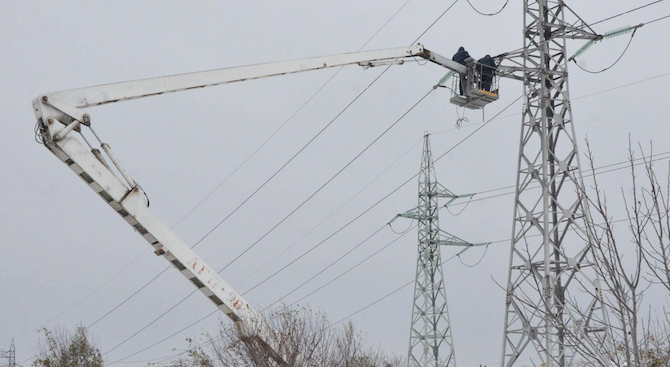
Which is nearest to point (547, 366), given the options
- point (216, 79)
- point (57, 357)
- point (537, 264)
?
point (537, 264)

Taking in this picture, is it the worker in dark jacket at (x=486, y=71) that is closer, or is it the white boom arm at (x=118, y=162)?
the white boom arm at (x=118, y=162)

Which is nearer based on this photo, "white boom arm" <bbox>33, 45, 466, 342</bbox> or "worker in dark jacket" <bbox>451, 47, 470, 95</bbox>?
"white boom arm" <bbox>33, 45, 466, 342</bbox>

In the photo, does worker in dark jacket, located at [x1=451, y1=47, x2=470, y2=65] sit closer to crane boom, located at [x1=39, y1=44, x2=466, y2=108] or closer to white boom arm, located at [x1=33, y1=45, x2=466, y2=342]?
crane boom, located at [x1=39, y1=44, x2=466, y2=108]

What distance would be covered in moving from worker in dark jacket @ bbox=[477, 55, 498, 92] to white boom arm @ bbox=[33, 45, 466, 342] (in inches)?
135

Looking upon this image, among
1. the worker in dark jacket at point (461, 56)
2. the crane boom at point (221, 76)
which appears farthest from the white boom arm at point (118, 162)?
the worker in dark jacket at point (461, 56)

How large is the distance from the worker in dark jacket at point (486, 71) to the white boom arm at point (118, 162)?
343cm

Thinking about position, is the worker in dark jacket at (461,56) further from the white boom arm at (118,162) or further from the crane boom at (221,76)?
the white boom arm at (118,162)

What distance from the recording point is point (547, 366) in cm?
1257

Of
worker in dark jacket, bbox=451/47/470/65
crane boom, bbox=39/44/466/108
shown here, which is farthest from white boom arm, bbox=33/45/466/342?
worker in dark jacket, bbox=451/47/470/65

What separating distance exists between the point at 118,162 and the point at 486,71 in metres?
8.42

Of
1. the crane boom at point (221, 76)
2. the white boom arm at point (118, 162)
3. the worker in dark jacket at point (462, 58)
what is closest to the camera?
the white boom arm at point (118, 162)

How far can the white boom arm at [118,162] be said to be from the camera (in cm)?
1198

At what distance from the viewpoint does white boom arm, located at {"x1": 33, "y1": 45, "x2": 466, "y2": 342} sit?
1198 cm

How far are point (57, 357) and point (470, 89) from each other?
77.2 feet
